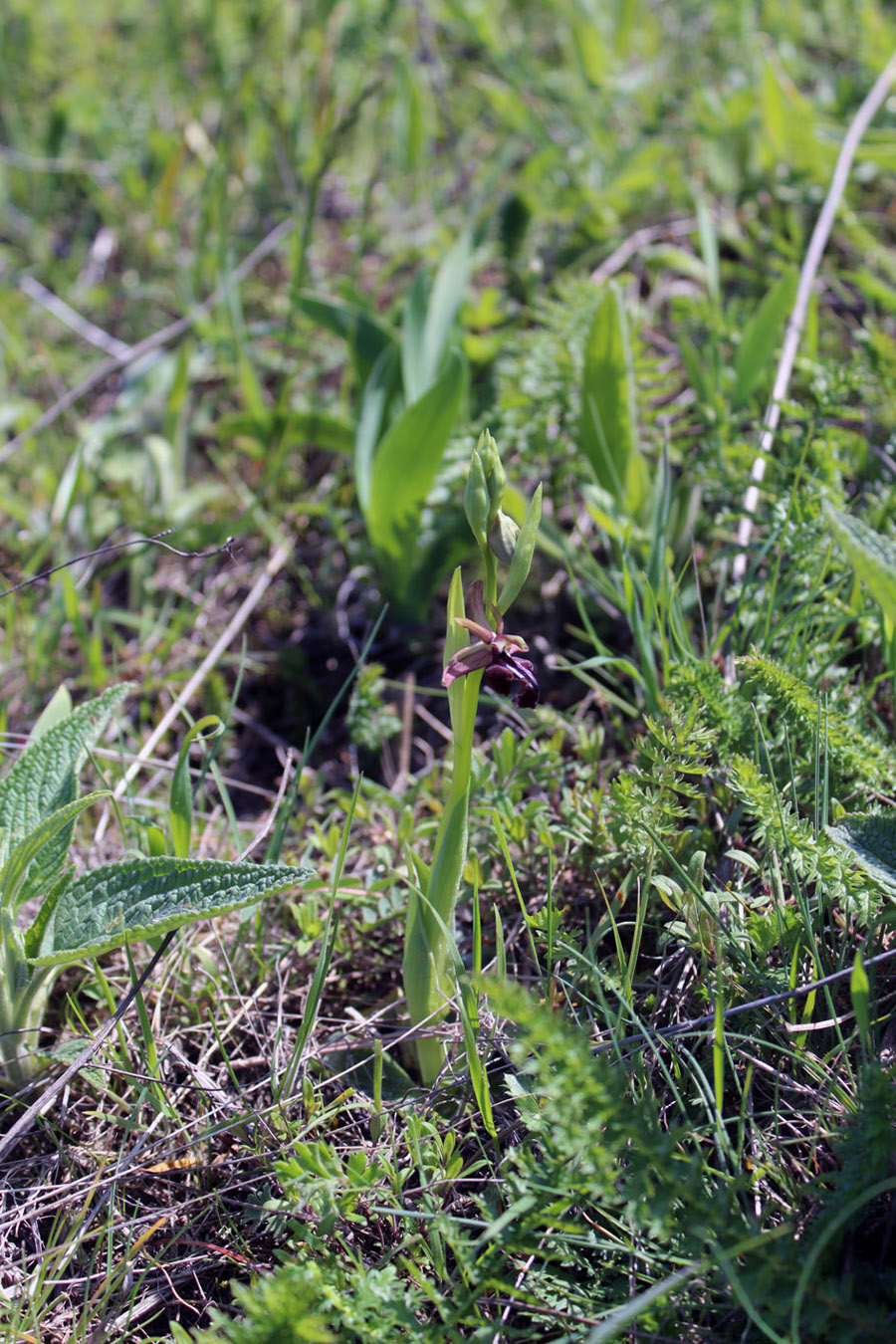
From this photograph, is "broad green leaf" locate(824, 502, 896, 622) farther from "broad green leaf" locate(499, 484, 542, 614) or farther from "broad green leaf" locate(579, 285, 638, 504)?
"broad green leaf" locate(579, 285, 638, 504)

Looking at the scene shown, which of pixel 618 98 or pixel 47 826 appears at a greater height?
pixel 618 98

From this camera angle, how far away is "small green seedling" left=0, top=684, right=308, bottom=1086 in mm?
1326

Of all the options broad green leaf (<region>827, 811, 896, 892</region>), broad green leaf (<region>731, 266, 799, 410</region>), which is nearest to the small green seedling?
broad green leaf (<region>827, 811, 896, 892</region>)

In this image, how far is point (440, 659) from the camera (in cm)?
229

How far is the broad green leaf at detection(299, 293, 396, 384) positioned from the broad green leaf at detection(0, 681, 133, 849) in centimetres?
127

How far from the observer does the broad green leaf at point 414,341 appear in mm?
2299

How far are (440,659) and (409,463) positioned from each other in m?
0.49

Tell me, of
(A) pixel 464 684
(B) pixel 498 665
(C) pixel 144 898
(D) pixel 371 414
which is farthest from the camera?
(D) pixel 371 414

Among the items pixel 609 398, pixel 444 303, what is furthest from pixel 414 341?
pixel 609 398

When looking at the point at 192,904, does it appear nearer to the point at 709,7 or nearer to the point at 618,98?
the point at 618,98

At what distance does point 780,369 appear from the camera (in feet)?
7.28

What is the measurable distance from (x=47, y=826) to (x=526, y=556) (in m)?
0.82

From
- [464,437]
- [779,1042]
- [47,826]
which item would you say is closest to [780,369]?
[464,437]

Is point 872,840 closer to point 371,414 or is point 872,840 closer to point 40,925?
point 40,925
